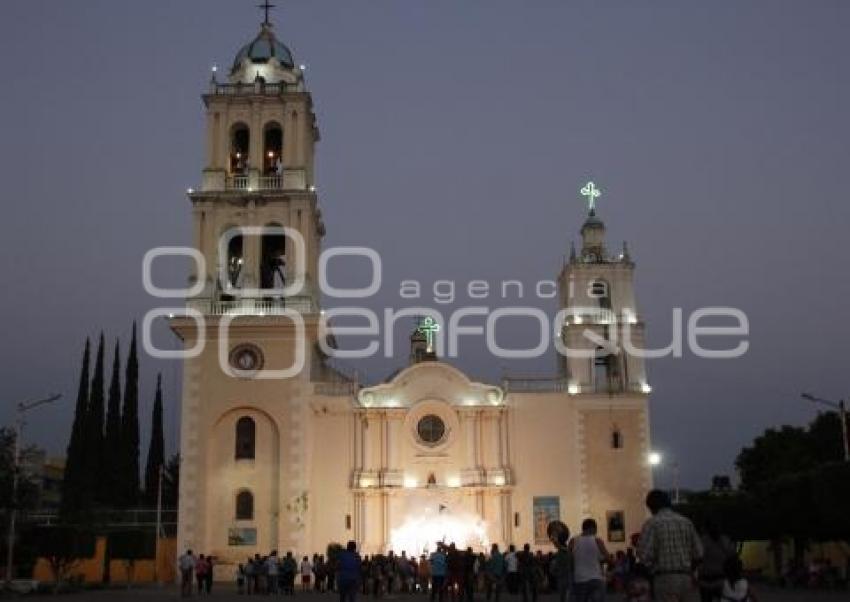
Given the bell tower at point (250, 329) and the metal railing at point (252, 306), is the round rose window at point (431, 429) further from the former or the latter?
the metal railing at point (252, 306)

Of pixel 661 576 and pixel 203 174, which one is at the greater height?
pixel 203 174

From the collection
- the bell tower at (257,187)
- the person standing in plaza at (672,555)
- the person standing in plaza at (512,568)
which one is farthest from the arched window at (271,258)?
the person standing in plaza at (672,555)

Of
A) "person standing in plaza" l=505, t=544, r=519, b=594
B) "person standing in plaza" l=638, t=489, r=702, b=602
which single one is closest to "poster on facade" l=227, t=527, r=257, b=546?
"person standing in plaza" l=505, t=544, r=519, b=594

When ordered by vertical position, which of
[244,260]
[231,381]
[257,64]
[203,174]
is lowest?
[231,381]

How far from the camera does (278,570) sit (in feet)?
111

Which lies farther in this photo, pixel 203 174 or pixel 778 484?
pixel 203 174

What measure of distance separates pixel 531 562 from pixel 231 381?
17.6 meters

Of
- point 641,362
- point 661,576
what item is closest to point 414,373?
point 641,362

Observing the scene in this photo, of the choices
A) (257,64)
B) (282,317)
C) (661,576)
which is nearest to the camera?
(661,576)

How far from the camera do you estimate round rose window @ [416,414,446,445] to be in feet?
140

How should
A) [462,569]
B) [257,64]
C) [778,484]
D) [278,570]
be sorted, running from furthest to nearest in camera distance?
[257,64] → [778,484] → [278,570] → [462,569]

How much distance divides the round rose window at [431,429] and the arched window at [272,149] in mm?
11690

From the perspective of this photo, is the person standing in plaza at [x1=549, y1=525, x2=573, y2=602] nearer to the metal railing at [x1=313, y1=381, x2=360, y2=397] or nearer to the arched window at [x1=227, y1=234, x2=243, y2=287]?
the metal railing at [x1=313, y1=381, x2=360, y2=397]

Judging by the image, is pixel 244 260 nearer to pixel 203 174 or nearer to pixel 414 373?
pixel 203 174
